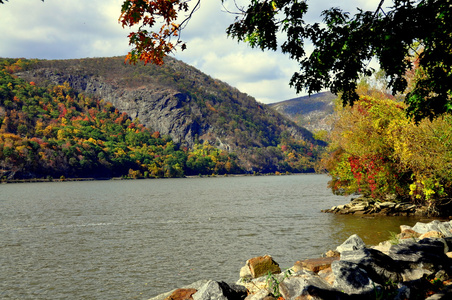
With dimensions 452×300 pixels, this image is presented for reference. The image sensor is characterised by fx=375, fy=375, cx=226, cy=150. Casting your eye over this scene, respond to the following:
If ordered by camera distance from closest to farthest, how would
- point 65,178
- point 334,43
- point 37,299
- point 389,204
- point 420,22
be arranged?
point 420,22 → point 334,43 → point 37,299 → point 389,204 → point 65,178

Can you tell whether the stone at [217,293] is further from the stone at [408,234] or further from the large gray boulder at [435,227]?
the large gray boulder at [435,227]

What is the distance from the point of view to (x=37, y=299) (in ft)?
49.9

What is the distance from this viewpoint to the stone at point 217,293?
11.9 meters

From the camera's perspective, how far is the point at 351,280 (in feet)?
33.2

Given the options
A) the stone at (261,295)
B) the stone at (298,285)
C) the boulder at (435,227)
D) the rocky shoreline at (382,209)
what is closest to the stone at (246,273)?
the stone at (261,295)

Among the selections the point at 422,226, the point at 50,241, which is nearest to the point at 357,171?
the point at 422,226

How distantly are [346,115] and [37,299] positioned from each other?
A: 104ft

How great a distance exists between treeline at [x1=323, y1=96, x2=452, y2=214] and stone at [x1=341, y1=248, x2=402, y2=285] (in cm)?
1609

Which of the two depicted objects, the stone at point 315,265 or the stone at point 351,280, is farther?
the stone at point 315,265

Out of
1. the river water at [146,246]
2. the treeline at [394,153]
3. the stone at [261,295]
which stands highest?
the treeline at [394,153]

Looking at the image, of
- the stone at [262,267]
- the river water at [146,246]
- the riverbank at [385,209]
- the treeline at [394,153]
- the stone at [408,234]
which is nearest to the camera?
the stone at [262,267]

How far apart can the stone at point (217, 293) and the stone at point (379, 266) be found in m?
4.01

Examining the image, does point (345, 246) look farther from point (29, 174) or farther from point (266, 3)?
point (29, 174)

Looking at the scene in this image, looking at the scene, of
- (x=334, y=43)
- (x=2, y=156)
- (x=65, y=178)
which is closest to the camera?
(x=334, y=43)
